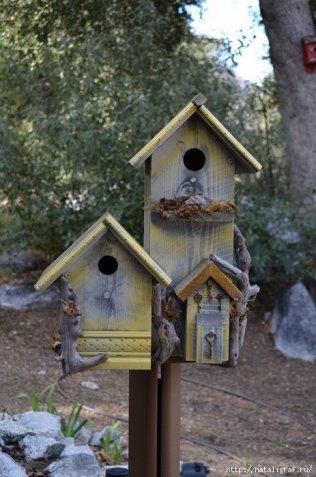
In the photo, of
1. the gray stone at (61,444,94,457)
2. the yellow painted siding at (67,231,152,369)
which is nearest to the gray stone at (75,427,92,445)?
the gray stone at (61,444,94,457)

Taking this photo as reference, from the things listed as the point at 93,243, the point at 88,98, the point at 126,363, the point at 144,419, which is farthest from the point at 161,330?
the point at 88,98

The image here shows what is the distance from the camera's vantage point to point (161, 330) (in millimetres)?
2812

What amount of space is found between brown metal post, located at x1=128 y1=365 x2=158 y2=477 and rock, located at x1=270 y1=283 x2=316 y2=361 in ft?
18.6

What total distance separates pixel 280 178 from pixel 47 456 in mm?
5641

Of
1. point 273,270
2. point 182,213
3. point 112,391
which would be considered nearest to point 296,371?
point 273,270

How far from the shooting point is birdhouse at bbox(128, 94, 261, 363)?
9.52 feet

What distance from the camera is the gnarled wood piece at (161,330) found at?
2.81 metres

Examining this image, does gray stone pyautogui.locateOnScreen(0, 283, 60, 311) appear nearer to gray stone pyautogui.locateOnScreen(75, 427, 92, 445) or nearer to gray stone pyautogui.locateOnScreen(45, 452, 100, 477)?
gray stone pyautogui.locateOnScreen(75, 427, 92, 445)

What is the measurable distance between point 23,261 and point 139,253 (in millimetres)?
7422

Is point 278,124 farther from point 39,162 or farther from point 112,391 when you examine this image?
point 112,391

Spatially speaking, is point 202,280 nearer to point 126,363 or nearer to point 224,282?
point 224,282

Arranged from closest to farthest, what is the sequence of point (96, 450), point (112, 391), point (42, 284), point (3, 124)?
point (42, 284), point (96, 450), point (112, 391), point (3, 124)

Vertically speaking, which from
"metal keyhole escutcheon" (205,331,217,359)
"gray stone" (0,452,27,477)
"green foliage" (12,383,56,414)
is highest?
"metal keyhole escutcheon" (205,331,217,359)

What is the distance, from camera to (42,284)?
260cm
